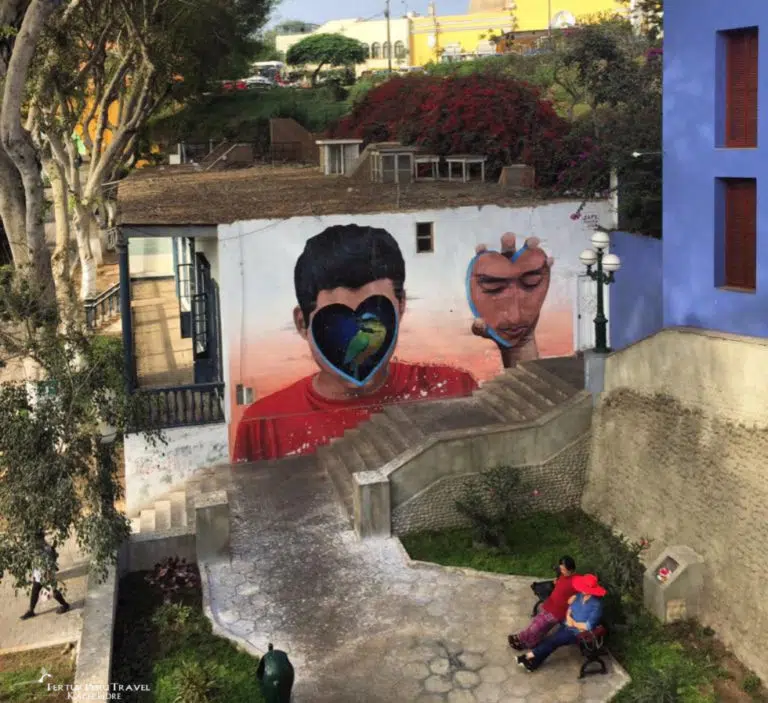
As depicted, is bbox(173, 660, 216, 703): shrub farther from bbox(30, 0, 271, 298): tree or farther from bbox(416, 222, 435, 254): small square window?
bbox(30, 0, 271, 298): tree

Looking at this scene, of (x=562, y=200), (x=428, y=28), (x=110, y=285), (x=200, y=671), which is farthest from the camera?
(x=428, y=28)

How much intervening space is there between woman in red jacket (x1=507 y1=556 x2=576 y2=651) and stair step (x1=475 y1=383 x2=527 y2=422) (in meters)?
4.69

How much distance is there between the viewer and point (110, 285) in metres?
33.0

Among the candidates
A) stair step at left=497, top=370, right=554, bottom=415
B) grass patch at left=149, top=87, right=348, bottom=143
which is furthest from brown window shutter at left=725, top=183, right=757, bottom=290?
grass patch at left=149, top=87, right=348, bottom=143

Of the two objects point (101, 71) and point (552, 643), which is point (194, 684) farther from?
point (101, 71)

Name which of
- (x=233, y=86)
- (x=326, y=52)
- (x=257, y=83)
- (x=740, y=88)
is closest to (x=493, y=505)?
(x=740, y=88)

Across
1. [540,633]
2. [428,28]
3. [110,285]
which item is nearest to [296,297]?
[540,633]

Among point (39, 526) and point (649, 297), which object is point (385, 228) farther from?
point (39, 526)

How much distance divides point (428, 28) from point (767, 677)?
6218cm

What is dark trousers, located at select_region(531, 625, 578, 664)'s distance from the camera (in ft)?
35.2

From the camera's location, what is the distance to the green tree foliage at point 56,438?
10.9 m

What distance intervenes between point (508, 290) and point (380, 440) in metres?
3.96

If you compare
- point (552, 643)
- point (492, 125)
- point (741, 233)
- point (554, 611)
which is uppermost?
point (492, 125)

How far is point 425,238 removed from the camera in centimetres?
1741
